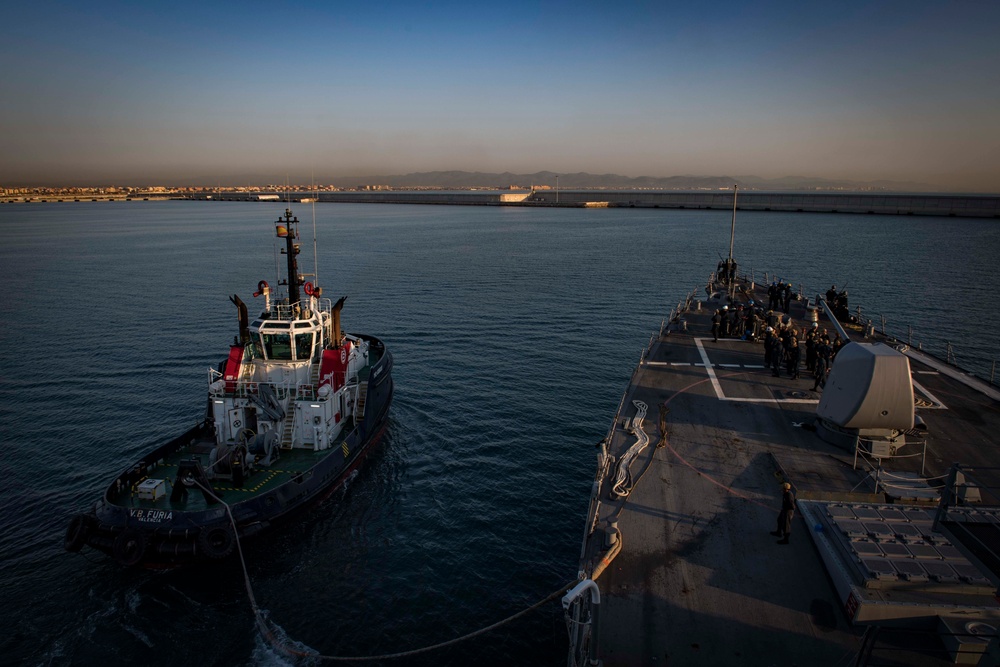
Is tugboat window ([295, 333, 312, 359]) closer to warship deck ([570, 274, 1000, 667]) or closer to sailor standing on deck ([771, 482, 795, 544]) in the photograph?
warship deck ([570, 274, 1000, 667])

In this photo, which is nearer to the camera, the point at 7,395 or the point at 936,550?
the point at 936,550

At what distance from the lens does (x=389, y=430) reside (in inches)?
1076

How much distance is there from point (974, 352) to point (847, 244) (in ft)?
220

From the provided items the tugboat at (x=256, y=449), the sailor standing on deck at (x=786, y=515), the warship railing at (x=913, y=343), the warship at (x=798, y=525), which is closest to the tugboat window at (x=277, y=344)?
the tugboat at (x=256, y=449)

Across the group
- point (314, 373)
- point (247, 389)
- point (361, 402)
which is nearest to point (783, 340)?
point (361, 402)

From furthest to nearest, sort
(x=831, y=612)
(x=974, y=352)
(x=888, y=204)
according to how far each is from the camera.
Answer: (x=888, y=204) → (x=974, y=352) → (x=831, y=612)

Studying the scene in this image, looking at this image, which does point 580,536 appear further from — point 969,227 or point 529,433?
point 969,227

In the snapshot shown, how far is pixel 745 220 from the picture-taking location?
156 meters

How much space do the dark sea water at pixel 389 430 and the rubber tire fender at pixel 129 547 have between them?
43.9 inches

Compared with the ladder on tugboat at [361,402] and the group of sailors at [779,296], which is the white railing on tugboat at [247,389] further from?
the group of sailors at [779,296]

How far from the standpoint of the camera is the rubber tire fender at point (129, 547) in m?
16.5

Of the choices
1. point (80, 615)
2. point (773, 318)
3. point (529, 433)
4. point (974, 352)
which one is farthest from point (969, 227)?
point (80, 615)

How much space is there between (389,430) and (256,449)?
785cm

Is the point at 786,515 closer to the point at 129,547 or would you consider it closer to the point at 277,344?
the point at 129,547
